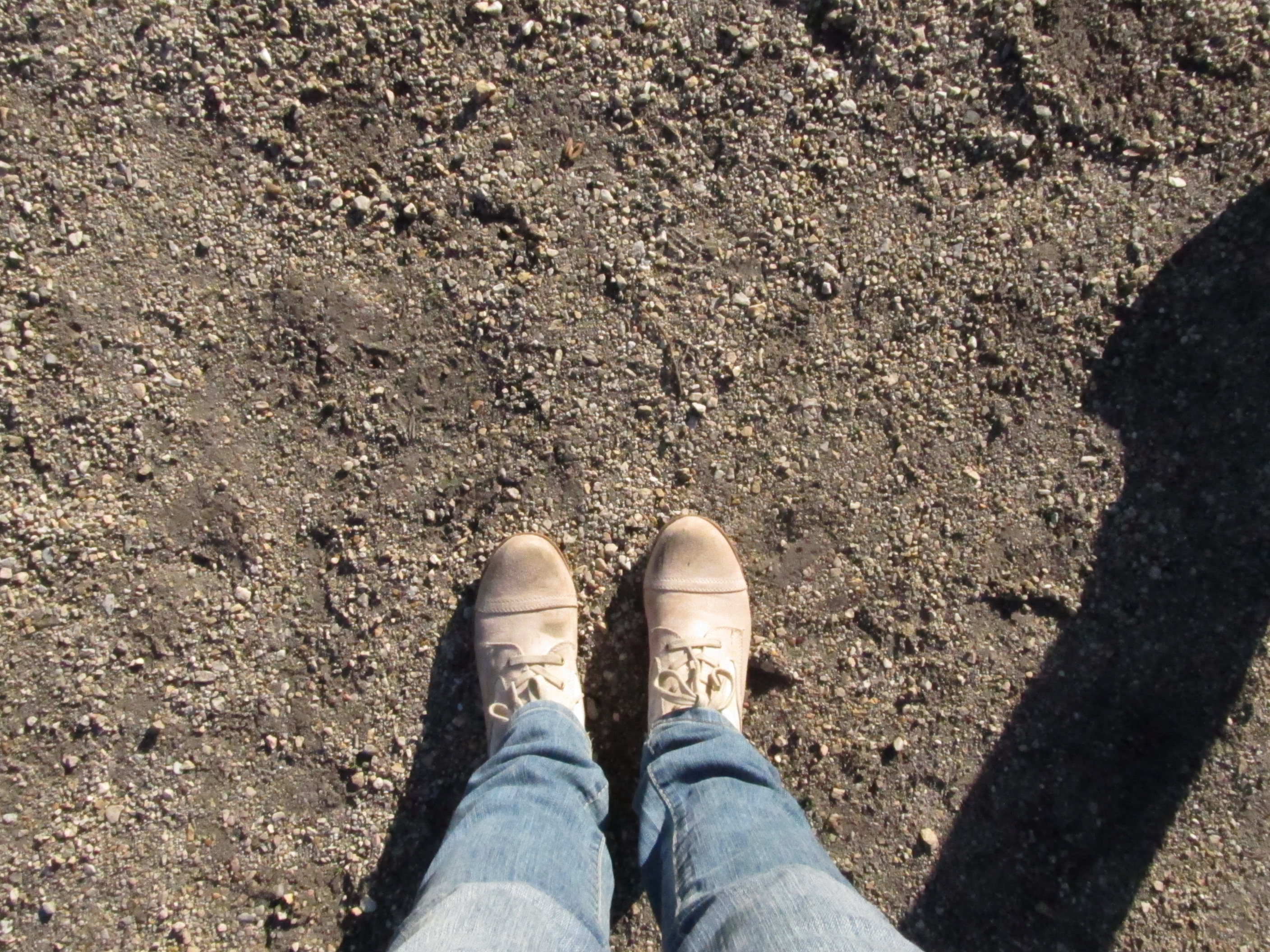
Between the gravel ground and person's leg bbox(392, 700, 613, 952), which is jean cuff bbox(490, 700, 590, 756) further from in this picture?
the gravel ground

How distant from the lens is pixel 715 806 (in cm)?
183

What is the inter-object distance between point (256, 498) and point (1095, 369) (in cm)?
235

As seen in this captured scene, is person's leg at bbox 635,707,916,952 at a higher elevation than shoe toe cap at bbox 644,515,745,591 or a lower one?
lower

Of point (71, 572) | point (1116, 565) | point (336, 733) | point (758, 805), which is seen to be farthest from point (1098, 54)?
point (71, 572)

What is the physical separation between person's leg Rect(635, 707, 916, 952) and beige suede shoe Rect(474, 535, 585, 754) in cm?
31

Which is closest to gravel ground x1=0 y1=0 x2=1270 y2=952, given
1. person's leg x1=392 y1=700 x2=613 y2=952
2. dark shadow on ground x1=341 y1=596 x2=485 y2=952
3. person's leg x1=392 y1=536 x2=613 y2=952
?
dark shadow on ground x1=341 y1=596 x2=485 y2=952

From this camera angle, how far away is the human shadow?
7.02ft

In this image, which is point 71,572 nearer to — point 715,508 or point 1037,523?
point 715,508

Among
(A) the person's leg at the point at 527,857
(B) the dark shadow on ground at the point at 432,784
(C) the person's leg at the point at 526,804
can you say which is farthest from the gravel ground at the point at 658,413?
(A) the person's leg at the point at 527,857

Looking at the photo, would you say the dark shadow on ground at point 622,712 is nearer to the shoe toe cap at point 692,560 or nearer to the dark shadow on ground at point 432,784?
the shoe toe cap at point 692,560

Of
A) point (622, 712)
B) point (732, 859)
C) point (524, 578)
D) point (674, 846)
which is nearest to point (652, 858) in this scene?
point (674, 846)

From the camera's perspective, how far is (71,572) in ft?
6.86

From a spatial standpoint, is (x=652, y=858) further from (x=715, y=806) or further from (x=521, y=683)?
(x=521, y=683)

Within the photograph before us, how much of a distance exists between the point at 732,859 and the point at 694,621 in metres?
0.59
